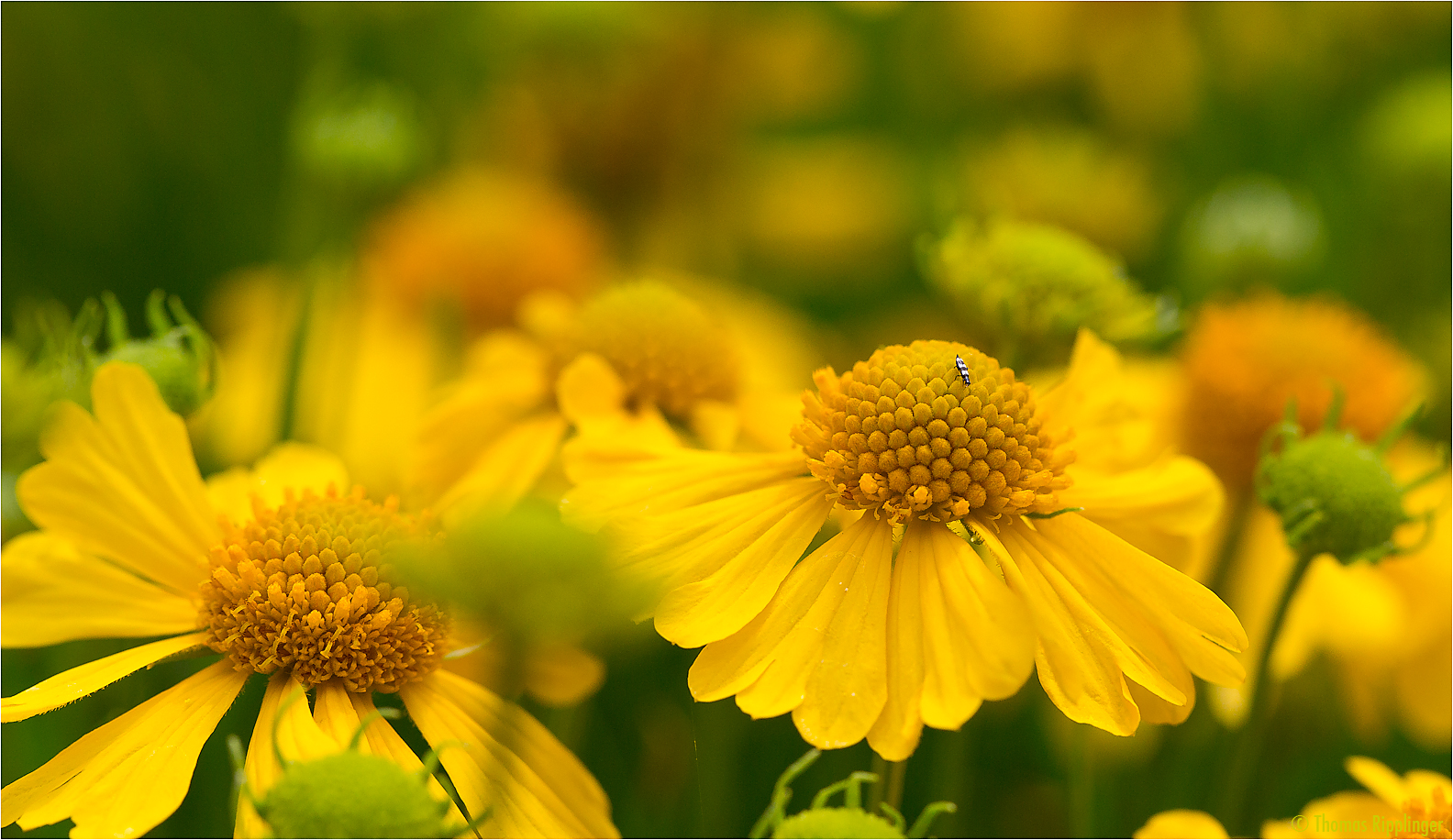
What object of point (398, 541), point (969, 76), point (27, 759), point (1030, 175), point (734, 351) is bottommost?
point (27, 759)

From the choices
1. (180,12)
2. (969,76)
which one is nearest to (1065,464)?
(969,76)

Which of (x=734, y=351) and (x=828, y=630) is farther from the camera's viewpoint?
(x=734, y=351)

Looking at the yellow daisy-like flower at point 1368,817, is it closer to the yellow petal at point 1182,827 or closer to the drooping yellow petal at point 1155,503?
Answer: the yellow petal at point 1182,827

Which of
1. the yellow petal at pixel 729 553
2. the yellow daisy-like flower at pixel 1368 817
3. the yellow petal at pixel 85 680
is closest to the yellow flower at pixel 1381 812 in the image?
the yellow daisy-like flower at pixel 1368 817

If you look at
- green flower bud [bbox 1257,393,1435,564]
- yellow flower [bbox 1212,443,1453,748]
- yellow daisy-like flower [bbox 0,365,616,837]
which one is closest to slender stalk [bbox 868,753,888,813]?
yellow daisy-like flower [bbox 0,365,616,837]

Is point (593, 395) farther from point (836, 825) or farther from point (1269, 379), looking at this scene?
point (1269, 379)

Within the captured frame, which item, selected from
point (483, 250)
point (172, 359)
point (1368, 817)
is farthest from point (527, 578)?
point (483, 250)

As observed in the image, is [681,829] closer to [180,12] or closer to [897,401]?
[897,401]
